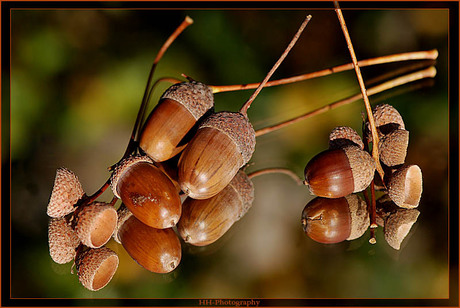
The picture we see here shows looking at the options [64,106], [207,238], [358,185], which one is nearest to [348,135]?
[358,185]

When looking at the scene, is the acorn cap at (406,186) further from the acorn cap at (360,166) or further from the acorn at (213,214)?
the acorn at (213,214)


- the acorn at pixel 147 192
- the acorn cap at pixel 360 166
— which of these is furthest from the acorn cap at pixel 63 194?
the acorn cap at pixel 360 166

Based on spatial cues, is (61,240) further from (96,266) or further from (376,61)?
(376,61)

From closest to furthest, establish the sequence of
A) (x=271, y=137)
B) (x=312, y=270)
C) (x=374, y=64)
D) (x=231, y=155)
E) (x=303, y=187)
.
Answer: (x=231, y=155) → (x=312, y=270) → (x=303, y=187) → (x=271, y=137) → (x=374, y=64)

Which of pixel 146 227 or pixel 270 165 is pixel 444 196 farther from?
pixel 146 227

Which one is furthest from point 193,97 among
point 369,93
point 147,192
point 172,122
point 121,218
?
point 369,93

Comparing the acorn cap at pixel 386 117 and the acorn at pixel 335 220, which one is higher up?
the acorn cap at pixel 386 117

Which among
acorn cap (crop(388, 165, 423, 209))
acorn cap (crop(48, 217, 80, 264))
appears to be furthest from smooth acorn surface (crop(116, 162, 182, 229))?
acorn cap (crop(388, 165, 423, 209))
